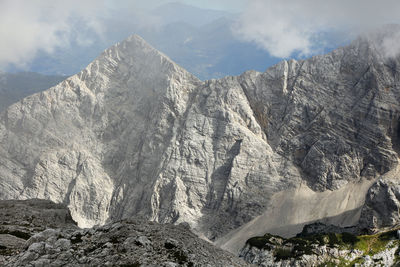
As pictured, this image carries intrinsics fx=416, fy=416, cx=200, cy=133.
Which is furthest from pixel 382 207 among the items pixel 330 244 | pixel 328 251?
pixel 328 251

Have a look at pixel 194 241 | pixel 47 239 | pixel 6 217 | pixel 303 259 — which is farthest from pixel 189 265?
pixel 303 259

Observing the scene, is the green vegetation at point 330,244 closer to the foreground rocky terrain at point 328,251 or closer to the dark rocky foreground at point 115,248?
the foreground rocky terrain at point 328,251

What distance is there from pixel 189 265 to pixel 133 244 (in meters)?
5.71

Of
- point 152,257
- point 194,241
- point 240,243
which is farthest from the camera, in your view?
point 240,243

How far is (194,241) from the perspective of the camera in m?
46.5

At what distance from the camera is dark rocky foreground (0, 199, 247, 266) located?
36.3 metres

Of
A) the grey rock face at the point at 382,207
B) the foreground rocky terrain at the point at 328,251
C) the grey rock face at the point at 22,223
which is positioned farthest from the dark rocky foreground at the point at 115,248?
the grey rock face at the point at 382,207

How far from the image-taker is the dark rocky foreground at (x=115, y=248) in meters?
36.3

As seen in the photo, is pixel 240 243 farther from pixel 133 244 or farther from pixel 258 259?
pixel 133 244

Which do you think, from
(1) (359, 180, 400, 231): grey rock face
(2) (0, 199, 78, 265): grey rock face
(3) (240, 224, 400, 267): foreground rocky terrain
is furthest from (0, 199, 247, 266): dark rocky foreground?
(1) (359, 180, 400, 231): grey rock face

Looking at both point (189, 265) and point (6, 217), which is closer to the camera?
point (189, 265)

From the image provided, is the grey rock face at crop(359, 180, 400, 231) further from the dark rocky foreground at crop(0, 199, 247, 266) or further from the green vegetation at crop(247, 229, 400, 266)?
the dark rocky foreground at crop(0, 199, 247, 266)

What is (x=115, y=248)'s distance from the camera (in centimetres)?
3903

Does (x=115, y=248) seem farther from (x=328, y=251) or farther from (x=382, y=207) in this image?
(x=382, y=207)
